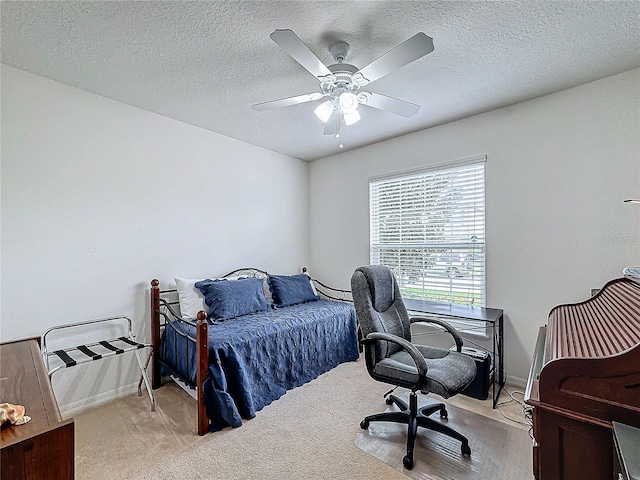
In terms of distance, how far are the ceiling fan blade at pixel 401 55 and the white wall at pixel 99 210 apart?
2128mm

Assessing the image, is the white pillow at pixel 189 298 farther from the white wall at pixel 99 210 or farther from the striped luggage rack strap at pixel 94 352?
the striped luggage rack strap at pixel 94 352

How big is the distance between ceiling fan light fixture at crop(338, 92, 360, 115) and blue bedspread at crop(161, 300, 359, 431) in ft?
5.97

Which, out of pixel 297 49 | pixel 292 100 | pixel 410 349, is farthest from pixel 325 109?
pixel 410 349

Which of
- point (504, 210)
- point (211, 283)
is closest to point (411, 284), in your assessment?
point (504, 210)

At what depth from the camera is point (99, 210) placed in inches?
98.5

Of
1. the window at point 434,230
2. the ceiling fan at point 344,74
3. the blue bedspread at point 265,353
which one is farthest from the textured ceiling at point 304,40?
the blue bedspread at point 265,353

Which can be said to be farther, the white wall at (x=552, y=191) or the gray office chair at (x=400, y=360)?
the white wall at (x=552, y=191)

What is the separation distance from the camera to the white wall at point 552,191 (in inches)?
86.8

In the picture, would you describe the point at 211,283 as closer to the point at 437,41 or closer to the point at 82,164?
the point at 82,164

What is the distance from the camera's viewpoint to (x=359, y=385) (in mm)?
2721

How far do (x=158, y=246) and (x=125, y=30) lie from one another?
1.74 metres

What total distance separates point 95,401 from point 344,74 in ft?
10.1

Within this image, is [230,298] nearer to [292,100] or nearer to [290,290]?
[290,290]

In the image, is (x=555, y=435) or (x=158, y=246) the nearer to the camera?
(x=555, y=435)
